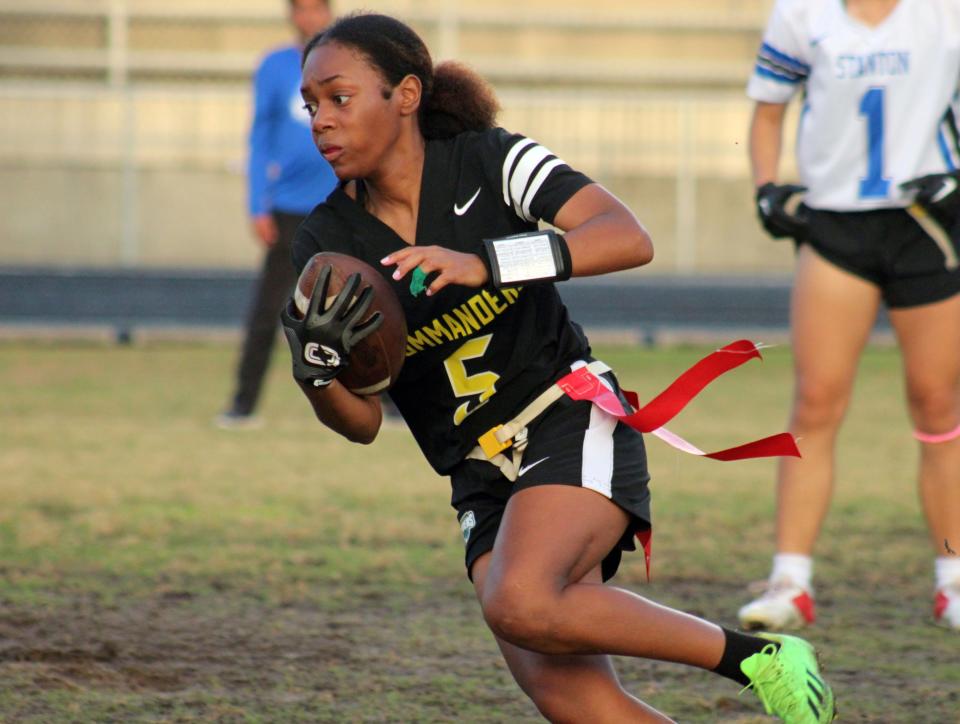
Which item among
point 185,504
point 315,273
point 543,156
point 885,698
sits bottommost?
point 185,504

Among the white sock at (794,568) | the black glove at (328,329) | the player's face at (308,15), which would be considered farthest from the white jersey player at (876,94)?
the player's face at (308,15)

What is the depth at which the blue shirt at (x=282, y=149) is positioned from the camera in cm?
909

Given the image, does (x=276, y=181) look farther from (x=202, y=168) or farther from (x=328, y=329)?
(x=202, y=168)

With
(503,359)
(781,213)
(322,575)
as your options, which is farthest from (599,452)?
(322,575)

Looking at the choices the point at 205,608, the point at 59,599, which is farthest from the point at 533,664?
the point at 59,599

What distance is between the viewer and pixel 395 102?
3824 millimetres

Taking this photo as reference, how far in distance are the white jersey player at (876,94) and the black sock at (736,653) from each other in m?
2.09

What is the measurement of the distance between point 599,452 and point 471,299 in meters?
0.46

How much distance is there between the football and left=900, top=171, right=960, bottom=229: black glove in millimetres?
2210

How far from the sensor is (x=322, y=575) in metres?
5.85

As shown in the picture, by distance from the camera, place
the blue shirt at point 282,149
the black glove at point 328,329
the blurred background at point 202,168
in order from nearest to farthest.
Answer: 1. the black glove at point 328,329
2. the blue shirt at point 282,149
3. the blurred background at point 202,168

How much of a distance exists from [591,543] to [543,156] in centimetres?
91

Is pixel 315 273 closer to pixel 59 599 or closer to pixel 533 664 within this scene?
pixel 533 664

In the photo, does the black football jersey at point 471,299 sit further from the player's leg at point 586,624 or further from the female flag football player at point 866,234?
the female flag football player at point 866,234
